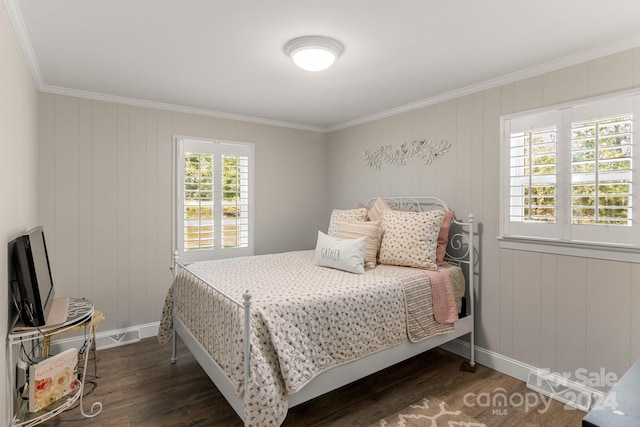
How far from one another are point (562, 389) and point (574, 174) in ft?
5.11

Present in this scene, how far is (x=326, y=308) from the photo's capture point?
2133 mm

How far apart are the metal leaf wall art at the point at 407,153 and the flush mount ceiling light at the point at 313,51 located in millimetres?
1483

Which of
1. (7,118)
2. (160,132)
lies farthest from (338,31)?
(160,132)

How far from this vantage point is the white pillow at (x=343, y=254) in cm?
283

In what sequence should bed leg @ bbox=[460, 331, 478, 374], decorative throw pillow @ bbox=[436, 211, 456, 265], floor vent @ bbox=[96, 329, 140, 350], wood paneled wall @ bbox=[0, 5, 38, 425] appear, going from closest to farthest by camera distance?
wood paneled wall @ bbox=[0, 5, 38, 425] → bed leg @ bbox=[460, 331, 478, 374] → decorative throw pillow @ bbox=[436, 211, 456, 265] → floor vent @ bbox=[96, 329, 140, 350]

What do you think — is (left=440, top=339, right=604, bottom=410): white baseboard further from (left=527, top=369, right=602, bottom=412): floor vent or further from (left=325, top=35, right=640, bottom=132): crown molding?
(left=325, top=35, right=640, bottom=132): crown molding

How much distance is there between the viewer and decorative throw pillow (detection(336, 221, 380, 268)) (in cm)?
306

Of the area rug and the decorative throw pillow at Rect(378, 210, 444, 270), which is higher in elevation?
the decorative throw pillow at Rect(378, 210, 444, 270)

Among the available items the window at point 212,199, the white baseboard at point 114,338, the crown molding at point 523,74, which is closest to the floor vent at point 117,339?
the white baseboard at point 114,338

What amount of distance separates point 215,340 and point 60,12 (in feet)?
6.74

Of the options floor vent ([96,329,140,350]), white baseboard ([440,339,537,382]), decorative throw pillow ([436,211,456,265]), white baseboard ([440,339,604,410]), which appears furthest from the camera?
floor vent ([96,329,140,350])

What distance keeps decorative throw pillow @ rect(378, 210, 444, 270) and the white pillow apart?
1.02ft

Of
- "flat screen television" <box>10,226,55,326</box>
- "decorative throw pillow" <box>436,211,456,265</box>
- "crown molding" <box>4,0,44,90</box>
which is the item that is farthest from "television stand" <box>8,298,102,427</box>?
"decorative throw pillow" <box>436,211,456,265</box>

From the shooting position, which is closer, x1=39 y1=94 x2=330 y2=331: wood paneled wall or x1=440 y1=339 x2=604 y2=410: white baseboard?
x1=440 y1=339 x2=604 y2=410: white baseboard
